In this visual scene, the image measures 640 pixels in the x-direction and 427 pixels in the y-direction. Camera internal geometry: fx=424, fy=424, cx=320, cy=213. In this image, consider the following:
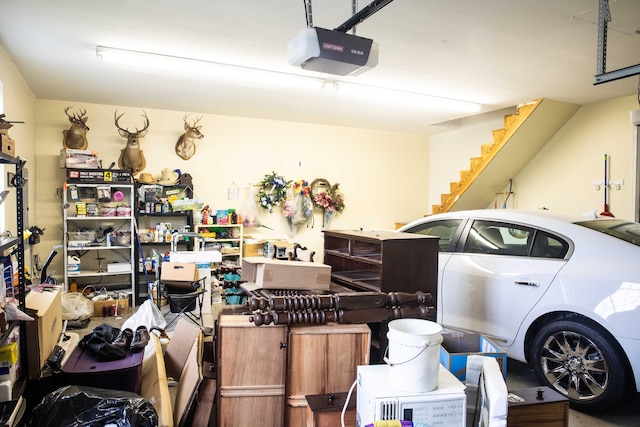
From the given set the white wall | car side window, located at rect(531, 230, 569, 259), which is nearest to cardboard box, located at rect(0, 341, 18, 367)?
car side window, located at rect(531, 230, 569, 259)

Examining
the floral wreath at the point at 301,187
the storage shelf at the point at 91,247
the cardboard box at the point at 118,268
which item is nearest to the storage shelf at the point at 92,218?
the storage shelf at the point at 91,247

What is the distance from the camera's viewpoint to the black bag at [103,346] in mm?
2527

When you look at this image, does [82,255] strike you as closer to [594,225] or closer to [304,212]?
[304,212]

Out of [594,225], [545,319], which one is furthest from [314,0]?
[545,319]

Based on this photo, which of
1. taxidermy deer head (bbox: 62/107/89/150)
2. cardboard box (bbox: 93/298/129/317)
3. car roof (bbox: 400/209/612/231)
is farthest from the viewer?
taxidermy deer head (bbox: 62/107/89/150)

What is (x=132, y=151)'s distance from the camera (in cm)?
593

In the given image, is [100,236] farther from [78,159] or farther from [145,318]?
[145,318]

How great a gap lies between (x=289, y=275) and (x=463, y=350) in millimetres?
1071

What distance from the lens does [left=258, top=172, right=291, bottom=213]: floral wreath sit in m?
6.85

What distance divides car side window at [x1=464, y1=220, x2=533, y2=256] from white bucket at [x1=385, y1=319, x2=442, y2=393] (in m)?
2.04

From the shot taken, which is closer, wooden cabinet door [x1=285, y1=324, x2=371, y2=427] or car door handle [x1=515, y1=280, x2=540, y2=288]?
wooden cabinet door [x1=285, y1=324, x2=371, y2=427]

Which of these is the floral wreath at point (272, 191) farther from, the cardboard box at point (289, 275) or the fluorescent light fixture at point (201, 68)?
the cardboard box at point (289, 275)

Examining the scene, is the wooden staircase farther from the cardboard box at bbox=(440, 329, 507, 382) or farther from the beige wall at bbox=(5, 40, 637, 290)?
the cardboard box at bbox=(440, 329, 507, 382)

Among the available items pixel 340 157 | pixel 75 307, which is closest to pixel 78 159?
pixel 75 307
